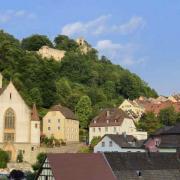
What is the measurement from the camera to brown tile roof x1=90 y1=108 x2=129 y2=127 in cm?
9788

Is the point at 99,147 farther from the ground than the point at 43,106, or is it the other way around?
the point at 43,106

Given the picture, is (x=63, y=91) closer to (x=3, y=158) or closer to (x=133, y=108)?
(x=133, y=108)

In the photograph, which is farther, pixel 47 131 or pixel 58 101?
pixel 58 101

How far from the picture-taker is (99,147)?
7719cm

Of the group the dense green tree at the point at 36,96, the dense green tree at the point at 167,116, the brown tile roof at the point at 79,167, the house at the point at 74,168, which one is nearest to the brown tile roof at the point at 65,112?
the dense green tree at the point at 36,96

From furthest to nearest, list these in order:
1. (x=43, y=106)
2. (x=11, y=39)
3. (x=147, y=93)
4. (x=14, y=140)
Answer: (x=147, y=93) < (x=11, y=39) < (x=43, y=106) < (x=14, y=140)

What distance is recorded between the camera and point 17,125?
83.4m

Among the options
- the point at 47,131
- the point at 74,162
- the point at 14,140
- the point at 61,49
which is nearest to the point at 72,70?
the point at 61,49

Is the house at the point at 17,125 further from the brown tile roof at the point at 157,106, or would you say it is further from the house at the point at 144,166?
the brown tile roof at the point at 157,106

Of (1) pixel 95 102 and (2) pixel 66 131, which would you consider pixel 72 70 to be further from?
(2) pixel 66 131

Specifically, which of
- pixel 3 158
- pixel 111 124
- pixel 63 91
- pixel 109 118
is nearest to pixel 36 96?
pixel 63 91

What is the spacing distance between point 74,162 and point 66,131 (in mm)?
54960

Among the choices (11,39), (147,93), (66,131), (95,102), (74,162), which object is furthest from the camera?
(147,93)

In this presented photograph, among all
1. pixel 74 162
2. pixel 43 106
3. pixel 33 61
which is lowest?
pixel 74 162
